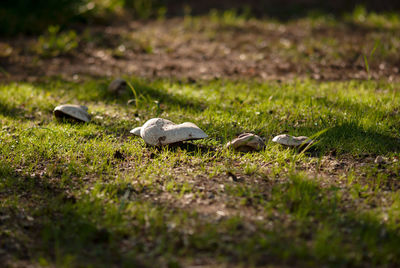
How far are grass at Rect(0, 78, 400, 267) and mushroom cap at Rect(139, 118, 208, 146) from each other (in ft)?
0.39

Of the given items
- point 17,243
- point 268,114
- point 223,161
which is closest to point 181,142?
point 223,161

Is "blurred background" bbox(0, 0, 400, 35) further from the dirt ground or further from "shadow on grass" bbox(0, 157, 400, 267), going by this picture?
"shadow on grass" bbox(0, 157, 400, 267)

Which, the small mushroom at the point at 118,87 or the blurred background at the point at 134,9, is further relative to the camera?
the blurred background at the point at 134,9

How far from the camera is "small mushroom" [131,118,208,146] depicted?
302 cm

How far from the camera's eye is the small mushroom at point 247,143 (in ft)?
10.1

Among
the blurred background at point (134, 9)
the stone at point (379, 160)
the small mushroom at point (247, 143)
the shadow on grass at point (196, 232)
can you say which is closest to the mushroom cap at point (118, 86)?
the small mushroom at point (247, 143)

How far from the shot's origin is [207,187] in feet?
8.68

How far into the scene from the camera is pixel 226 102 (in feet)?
13.8

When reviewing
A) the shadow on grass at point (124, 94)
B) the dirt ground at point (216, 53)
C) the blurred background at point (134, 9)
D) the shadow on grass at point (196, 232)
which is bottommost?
the shadow on grass at point (196, 232)

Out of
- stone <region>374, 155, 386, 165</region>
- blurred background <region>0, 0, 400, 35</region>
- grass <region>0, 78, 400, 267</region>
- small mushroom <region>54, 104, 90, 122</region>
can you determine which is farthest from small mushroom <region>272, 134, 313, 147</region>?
blurred background <region>0, 0, 400, 35</region>

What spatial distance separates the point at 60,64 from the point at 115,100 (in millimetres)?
2145

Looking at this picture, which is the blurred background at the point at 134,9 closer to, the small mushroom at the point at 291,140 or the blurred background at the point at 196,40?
the blurred background at the point at 196,40

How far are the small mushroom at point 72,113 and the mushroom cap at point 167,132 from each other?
0.83m

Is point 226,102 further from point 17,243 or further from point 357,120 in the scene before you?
point 17,243
